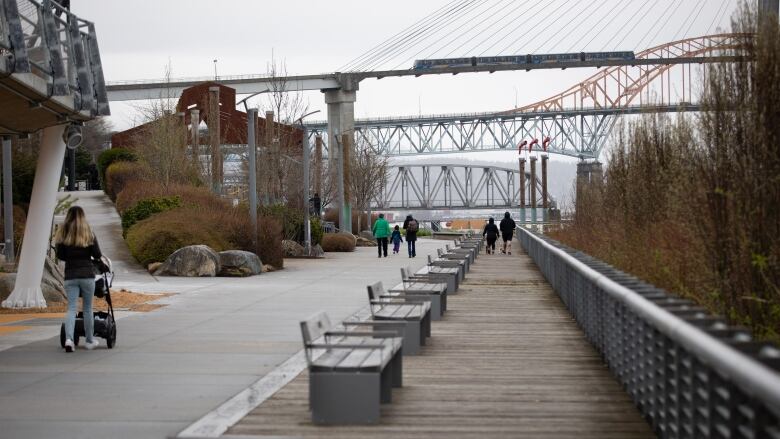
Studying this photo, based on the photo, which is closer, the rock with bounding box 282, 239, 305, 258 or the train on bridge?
the rock with bounding box 282, 239, 305, 258

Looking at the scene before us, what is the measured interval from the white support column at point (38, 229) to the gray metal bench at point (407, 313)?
8291mm

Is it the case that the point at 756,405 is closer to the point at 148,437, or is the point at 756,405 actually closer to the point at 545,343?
the point at 148,437

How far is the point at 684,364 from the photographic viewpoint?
7.36 m

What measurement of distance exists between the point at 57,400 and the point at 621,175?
43.2ft

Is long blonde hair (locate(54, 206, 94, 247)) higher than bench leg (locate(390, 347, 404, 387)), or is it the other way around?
long blonde hair (locate(54, 206, 94, 247))

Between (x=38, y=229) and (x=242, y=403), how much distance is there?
38.1 feet

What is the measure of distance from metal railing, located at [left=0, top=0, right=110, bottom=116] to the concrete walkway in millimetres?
3551

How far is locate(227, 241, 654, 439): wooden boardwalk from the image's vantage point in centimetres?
882

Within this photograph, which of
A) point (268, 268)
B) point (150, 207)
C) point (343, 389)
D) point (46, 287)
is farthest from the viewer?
point (150, 207)

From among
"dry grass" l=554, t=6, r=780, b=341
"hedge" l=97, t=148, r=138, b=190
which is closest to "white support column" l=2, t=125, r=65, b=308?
"dry grass" l=554, t=6, r=780, b=341

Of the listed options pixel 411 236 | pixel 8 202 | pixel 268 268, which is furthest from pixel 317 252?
pixel 8 202

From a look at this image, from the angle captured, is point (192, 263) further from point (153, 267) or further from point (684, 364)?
point (684, 364)

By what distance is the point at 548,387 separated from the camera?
10.9 meters

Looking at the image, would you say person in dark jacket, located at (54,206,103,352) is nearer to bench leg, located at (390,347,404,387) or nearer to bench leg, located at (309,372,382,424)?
bench leg, located at (390,347,404,387)
